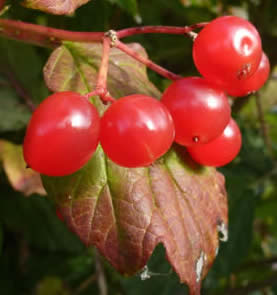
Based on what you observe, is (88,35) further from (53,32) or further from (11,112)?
(11,112)

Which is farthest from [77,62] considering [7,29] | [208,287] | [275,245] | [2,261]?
[275,245]

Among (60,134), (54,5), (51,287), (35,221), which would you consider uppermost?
(54,5)

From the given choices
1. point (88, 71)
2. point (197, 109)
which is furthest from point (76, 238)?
point (197, 109)

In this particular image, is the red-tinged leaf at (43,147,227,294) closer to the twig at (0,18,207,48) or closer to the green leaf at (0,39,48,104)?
the twig at (0,18,207,48)

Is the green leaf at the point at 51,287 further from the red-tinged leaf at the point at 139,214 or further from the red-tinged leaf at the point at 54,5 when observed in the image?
the red-tinged leaf at the point at 54,5

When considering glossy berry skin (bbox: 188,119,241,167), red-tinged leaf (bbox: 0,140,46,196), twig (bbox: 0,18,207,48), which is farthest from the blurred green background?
glossy berry skin (bbox: 188,119,241,167)

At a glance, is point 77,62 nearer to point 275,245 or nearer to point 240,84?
point 240,84

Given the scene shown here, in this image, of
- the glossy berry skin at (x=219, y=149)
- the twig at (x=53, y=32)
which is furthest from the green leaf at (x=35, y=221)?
the glossy berry skin at (x=219, y=149)
